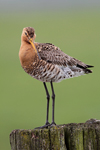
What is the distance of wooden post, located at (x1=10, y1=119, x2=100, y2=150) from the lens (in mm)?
5309

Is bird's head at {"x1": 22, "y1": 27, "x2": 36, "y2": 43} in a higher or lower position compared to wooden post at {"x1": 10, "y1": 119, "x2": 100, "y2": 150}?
higher

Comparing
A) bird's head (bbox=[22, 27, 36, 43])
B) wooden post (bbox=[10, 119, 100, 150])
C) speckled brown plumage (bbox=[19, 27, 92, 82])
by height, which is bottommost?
wooden post (bbox=[10, 119, 100, 150])

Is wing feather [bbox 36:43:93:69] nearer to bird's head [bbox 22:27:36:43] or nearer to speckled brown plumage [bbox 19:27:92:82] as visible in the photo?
speckled brown plumage [bbox 19:27:92:82]

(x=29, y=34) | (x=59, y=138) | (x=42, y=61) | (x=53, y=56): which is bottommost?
(x=59, y=138)

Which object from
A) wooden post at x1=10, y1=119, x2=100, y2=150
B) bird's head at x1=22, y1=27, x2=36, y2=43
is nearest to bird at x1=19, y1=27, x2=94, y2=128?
bird's head at x1=22, y1=27, x2=36, y2=43

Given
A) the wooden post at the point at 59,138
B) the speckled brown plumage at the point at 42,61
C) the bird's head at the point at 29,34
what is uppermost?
the bird's head at the point at 29,34

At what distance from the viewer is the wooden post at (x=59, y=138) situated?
5.31 meters

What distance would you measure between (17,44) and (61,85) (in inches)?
412

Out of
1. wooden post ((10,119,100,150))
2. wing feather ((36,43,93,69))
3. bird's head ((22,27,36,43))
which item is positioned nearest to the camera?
wooden post ((10,119,100,150))

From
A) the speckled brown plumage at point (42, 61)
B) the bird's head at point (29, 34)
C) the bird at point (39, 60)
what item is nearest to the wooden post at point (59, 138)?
the bird at point (39, 60)

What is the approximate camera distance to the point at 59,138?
534 centimetres

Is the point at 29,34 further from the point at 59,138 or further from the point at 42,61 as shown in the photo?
the point at 59,138

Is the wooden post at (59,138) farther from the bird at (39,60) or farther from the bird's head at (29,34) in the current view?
the bird's head at (29,34)

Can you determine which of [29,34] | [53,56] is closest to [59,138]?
[29,34]
